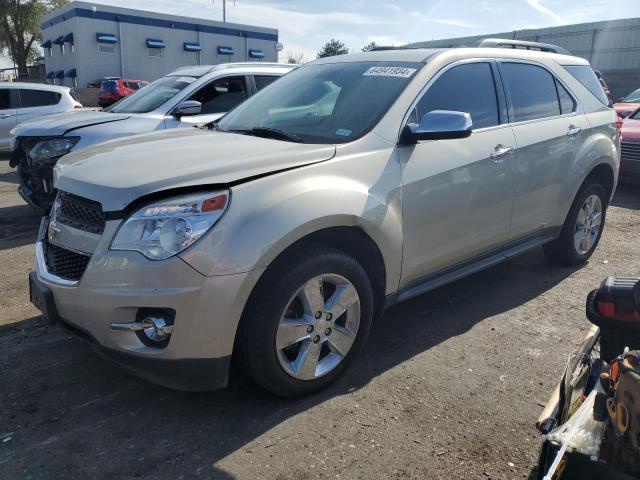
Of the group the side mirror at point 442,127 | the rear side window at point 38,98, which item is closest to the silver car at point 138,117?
the side mirror at point 442,127

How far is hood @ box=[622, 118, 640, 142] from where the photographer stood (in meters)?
8.55

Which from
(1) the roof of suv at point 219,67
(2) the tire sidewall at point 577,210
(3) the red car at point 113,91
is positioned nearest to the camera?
(2) the tire sidewall at point 577,210

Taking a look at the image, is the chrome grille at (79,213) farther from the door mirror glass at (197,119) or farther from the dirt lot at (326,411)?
the door mirror glass at (197,119)

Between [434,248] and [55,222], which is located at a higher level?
[55,222]

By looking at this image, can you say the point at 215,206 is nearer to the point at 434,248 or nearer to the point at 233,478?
the point at 233,478

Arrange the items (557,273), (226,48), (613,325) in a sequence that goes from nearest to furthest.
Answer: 1. (613,325)
2. (557,273)
3. (226,48)

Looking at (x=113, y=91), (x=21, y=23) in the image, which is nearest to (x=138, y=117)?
(x=113, y=91)

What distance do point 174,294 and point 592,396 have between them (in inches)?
66.4

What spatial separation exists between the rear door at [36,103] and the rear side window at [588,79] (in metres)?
11.0

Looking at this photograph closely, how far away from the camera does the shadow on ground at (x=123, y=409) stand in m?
2.48

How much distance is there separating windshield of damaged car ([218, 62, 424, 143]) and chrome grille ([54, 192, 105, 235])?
116cm

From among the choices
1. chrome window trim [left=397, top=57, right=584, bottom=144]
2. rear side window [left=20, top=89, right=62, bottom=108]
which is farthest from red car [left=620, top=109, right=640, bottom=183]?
rear side window [left=20, top=89, right=62, bottom=108]

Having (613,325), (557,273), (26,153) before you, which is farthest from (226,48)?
(613,325)

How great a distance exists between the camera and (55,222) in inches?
117
